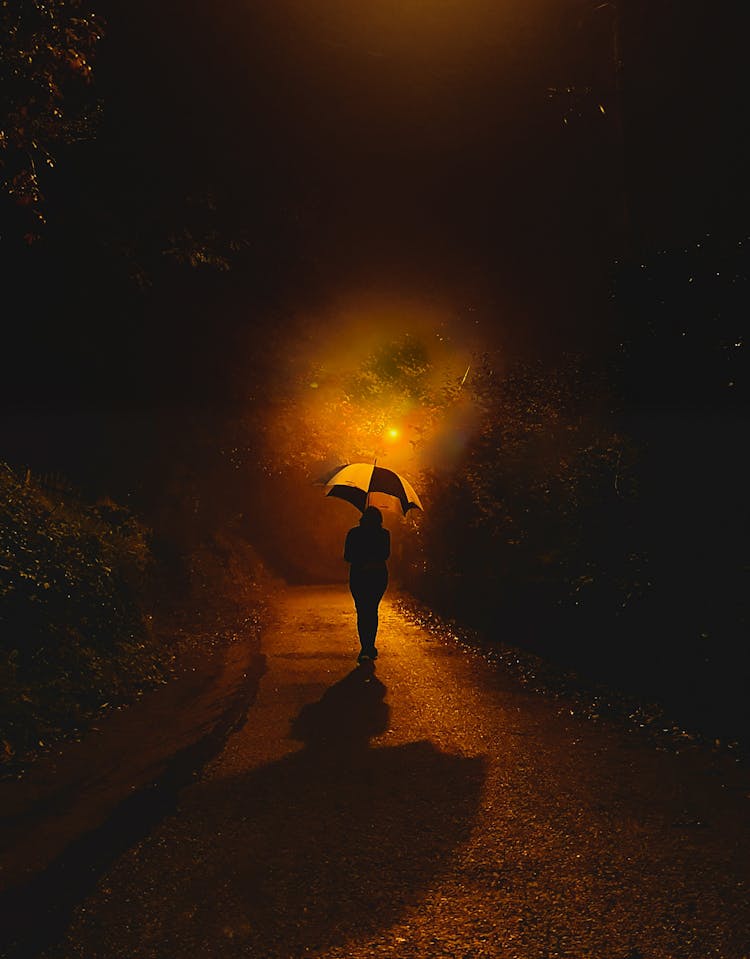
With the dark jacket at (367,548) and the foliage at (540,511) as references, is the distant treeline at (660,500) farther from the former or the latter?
the dark jacket at (367,548)

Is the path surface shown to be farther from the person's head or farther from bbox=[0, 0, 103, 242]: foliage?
bbox=[0, 0, 103, 242]: foliage

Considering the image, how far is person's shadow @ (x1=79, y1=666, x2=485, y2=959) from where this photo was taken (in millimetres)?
3318

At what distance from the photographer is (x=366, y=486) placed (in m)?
10.4

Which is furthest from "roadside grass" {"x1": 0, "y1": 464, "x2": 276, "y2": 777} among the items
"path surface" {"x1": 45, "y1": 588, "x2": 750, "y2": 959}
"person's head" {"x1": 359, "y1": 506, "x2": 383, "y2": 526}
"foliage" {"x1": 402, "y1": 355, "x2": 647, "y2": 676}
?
"foliage" {"x1": 402, "y1": 355, "x2": 647, "y2": 676}

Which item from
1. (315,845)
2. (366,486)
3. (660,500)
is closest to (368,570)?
(366,486)

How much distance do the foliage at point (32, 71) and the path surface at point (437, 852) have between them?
5.56 meters

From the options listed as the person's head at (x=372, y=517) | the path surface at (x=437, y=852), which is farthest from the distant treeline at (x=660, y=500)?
the person's head at (x=372, y=517)

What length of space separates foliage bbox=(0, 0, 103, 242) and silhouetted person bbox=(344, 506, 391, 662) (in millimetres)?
5220

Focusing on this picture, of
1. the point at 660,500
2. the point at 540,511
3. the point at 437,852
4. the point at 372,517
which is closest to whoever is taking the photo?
the point at 437,852

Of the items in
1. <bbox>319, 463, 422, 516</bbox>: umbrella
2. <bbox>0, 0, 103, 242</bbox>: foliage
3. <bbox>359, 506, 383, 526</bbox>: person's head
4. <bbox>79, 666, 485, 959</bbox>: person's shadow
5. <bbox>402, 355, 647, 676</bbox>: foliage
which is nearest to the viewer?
<bbox>79, 666, 485, 959</bbox>: person's shadow

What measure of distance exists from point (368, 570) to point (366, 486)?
120 cm

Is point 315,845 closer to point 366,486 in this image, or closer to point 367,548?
point 367,548

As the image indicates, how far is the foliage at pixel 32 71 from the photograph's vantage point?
617cm

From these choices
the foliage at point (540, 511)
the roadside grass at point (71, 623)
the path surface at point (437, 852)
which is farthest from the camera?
the foliage at point (540, 511)
